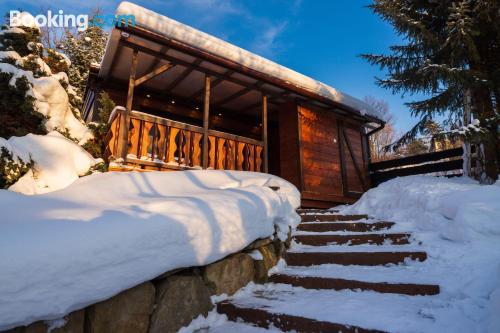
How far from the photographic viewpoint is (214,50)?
588cm

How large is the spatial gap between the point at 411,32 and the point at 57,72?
921cm

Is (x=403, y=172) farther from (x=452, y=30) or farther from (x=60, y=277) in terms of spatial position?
(x=60, y=277)

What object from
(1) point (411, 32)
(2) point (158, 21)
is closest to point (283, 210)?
(2) point (158, 21)

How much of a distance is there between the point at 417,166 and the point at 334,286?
753 centimetres

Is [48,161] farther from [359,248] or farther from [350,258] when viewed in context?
[359,248]

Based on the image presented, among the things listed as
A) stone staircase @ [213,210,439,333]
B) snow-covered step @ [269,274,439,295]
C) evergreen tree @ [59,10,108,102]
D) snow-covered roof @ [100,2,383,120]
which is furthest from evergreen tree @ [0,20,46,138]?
snow-covered step @ [269,274,439,295]

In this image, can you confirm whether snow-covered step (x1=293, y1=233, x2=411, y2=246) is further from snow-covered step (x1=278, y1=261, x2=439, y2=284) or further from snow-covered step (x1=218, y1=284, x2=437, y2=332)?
snow-covered step (x1=218, y1=284, x2=437, y2=332)

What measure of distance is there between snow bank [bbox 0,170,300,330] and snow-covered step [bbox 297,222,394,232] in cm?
140

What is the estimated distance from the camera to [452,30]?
19.1ft

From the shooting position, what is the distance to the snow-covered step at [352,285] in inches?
101

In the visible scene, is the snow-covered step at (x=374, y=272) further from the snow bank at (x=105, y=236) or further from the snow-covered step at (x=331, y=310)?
the snow bank at (x=105, y=236)

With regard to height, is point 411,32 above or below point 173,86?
above

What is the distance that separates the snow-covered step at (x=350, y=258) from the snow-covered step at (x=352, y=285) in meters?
0.53

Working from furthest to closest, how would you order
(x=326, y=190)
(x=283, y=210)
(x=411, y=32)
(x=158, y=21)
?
(x=326, y=190) → (x=411, y=32) → (x=158, y=21) → (x=283, y=210)
